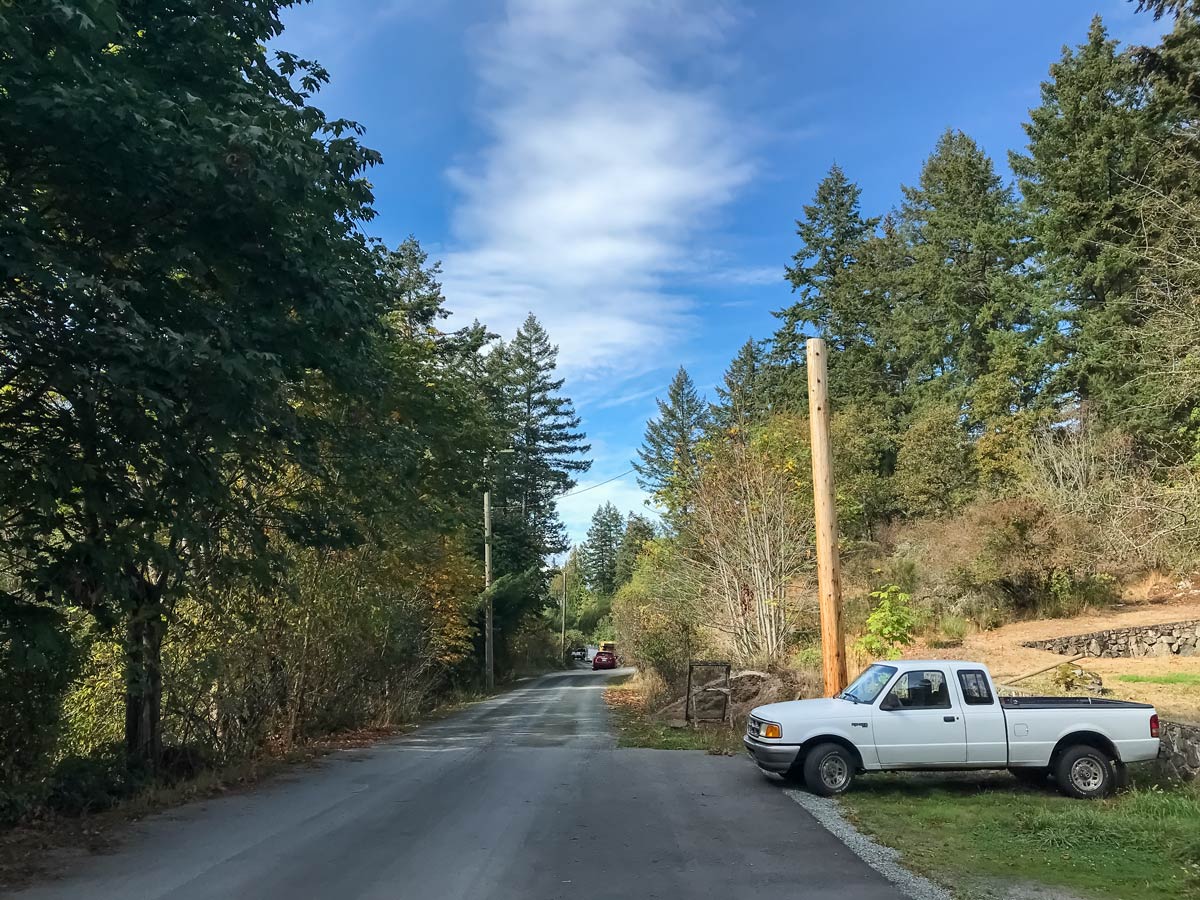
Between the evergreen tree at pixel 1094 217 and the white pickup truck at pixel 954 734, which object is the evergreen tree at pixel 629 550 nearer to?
the evergreen tree at pixel 1094 217

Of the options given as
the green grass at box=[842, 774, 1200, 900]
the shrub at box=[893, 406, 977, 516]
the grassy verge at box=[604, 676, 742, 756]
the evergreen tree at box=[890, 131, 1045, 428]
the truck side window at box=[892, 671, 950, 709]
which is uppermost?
the evergreen tree at box=[890, 131, 1045, 428]

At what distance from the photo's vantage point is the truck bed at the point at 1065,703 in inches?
375

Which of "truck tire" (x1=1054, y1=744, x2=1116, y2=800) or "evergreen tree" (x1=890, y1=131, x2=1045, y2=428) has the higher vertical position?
"evergreen tree" (x1=890, y1=131, x2=1045, y2=428)

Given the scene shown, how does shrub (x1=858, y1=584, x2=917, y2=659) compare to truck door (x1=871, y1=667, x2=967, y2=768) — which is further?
shrub (x1=858, y1=584, x2=917, y2=659)

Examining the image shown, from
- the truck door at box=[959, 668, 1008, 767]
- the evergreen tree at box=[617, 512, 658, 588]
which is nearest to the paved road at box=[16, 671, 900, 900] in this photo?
the truck door at box=[959, 668, 1008, 767]

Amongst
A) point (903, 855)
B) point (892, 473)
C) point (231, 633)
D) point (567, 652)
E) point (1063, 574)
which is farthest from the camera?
point (567, 652)

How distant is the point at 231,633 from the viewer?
13148mm

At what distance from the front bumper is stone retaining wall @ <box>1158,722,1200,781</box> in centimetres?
441

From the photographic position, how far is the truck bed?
375 inches

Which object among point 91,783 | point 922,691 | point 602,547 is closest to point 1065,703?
point 922,691

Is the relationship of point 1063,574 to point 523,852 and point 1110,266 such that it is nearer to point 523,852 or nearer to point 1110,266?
point 1110,266

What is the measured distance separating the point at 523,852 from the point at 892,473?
39.3 meters

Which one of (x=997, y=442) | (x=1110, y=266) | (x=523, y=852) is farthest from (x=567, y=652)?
(x=523, y=852)

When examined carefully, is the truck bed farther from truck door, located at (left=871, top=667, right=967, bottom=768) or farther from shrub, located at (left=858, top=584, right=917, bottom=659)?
shrub, located at (left=858, top=584, right=917, bottom=659)
